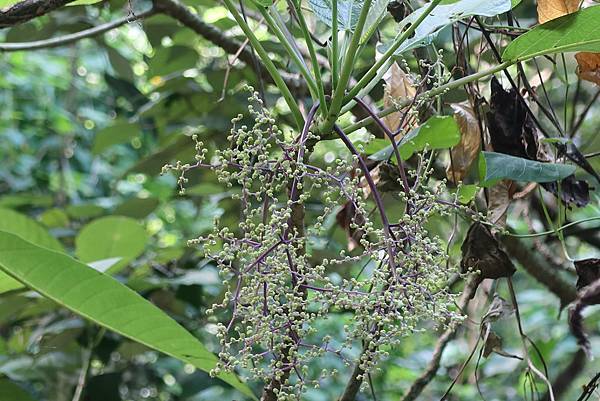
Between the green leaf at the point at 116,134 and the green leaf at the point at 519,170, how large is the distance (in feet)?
3.31

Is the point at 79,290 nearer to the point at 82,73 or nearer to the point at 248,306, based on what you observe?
the point at 248,306

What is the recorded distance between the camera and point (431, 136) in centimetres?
69

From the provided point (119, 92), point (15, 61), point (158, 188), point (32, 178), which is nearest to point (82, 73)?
point (15, 61)

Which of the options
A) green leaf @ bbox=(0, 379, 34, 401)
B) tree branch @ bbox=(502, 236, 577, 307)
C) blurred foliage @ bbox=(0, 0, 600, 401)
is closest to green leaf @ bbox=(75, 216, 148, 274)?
blurred foliage @ bbox=(0, 0, 600, 401)

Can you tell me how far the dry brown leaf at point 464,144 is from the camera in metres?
0.79

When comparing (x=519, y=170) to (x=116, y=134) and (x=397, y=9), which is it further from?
(x=116, y=134)

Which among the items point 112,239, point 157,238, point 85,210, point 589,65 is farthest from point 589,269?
point 157,238

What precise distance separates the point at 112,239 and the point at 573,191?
0.70 m

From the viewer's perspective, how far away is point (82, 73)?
3.04 meters

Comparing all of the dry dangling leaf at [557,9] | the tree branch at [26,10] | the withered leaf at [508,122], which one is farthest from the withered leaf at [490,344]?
the tree branch at [26,10]

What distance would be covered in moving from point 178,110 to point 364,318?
1.06 meters

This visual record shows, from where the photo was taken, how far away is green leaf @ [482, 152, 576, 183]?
685mm

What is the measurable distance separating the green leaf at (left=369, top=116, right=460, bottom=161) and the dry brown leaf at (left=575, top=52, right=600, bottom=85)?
0.17 meters

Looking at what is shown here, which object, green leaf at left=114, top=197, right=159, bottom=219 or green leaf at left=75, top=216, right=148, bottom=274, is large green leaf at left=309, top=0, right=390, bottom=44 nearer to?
green leaf at left=75, top=216, right=148, bottom=274
